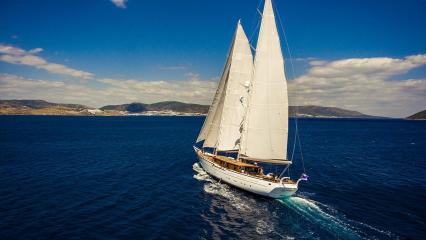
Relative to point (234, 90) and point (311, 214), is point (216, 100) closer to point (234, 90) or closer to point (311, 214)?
point (234, 90)

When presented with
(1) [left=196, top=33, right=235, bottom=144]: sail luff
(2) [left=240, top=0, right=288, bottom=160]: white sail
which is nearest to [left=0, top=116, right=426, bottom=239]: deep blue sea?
(2) [left=240, top=0, right=288, bottom=160]: white sail

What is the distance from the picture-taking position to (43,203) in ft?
115

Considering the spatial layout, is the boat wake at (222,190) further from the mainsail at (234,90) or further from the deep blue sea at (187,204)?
the mainsail at (234,90)

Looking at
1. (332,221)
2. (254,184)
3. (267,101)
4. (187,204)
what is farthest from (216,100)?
(332,221)

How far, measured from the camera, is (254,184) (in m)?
38.8

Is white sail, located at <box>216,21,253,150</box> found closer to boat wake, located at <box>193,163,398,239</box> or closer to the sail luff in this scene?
the sail luff

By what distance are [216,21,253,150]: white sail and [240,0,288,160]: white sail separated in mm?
5240

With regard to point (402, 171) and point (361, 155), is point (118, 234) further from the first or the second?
point (361, 155)

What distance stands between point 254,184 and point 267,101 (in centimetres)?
1059

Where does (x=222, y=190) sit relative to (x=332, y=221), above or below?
above

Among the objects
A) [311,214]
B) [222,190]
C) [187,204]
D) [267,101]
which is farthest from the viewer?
[222,190]

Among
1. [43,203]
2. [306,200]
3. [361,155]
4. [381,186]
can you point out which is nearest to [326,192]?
[306,200]

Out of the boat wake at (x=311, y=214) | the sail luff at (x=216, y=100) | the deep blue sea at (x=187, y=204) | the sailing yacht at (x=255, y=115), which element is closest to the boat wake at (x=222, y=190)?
the boat wake at (x=311, y=214)

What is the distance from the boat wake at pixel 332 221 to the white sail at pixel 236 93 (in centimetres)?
1344
